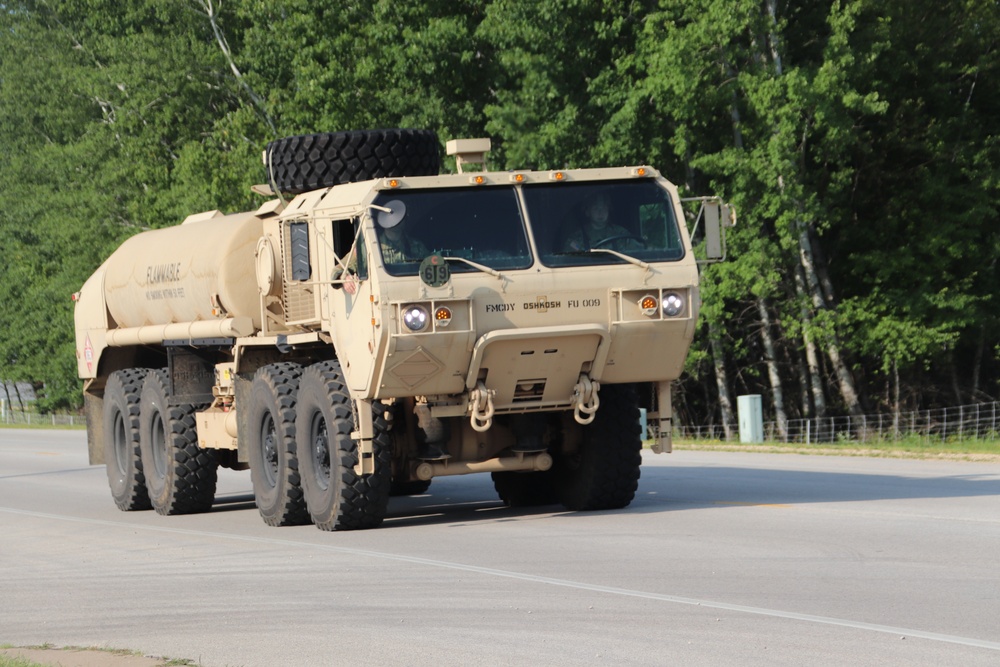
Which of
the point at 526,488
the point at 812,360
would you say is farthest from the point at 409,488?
the point at 812,360

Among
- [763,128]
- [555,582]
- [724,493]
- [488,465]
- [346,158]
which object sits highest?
[763,128]

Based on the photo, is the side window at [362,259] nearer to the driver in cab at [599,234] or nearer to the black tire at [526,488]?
the driver in cab at [599,234]

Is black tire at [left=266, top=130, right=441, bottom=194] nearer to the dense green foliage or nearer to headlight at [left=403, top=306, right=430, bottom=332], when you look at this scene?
headlight at [left=403, top=306, right=430, bottom=332]

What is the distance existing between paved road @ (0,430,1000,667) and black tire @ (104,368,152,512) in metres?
1.21

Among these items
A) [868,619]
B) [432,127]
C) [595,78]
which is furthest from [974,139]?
[868,619]

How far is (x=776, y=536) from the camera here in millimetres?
12250

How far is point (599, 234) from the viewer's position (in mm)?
13680

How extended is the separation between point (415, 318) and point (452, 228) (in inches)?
35.6

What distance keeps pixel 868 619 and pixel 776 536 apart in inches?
145

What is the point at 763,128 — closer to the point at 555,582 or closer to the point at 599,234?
the point at 599,234

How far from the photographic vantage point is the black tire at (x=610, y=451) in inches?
567

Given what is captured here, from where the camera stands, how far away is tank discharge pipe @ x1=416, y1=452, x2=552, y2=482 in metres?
13.9

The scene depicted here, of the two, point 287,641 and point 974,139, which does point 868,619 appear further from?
point 974,139

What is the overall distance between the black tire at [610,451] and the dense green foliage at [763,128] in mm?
19226
